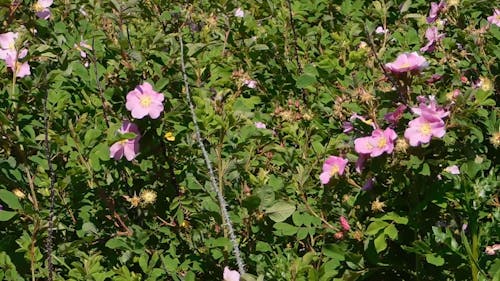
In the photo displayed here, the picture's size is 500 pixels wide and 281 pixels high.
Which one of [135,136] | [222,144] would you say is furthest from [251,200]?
[135,136]

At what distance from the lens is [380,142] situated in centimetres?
212

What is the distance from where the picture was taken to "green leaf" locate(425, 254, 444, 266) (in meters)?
2.11

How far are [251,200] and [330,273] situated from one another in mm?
330

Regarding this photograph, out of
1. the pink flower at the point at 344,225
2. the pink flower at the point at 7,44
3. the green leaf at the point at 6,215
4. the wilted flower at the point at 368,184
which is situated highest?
the pink flower at the point at 7,44

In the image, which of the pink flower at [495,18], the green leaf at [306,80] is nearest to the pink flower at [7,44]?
the green leaf at [306,80]

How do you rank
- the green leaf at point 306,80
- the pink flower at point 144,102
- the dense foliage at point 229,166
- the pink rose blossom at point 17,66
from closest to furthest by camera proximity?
the dense foliage at point 229,166
the pink flower at point 144,102
the pink rose blossom at point 17,66
the green leaf at point 306,80

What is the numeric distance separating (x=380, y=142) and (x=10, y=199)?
111cm

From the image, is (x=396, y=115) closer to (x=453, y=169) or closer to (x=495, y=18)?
(x=453, y=169)

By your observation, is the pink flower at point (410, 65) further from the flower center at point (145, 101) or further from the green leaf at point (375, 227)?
the flower center at point (145, 101)

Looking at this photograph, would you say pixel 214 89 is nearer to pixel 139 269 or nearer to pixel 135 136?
pixel 135 136

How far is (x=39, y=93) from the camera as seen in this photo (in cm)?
244

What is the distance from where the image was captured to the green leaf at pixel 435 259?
2.11 metres

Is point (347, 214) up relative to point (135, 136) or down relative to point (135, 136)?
down

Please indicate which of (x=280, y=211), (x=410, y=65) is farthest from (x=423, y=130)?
(x=280, y=211)
